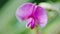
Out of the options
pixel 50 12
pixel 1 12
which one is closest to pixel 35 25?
pixel 50 12

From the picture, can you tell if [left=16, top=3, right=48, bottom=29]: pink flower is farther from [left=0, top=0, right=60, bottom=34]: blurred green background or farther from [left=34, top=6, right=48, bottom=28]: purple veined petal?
[left=0, top=0, right=60, bottom=34]: blurred green background

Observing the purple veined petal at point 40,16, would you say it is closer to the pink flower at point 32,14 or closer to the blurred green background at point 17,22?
the pink flower at point 32,14

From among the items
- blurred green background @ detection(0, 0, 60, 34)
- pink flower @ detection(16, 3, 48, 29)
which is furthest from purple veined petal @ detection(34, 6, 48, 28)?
blurred green background @ detection(0, 0, 60, 34)

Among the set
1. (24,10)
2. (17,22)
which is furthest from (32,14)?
(17,22)

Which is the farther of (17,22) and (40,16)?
(17,22)

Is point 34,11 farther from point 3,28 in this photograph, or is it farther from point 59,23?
point 3,28

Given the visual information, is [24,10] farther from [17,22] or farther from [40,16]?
[17,22]
